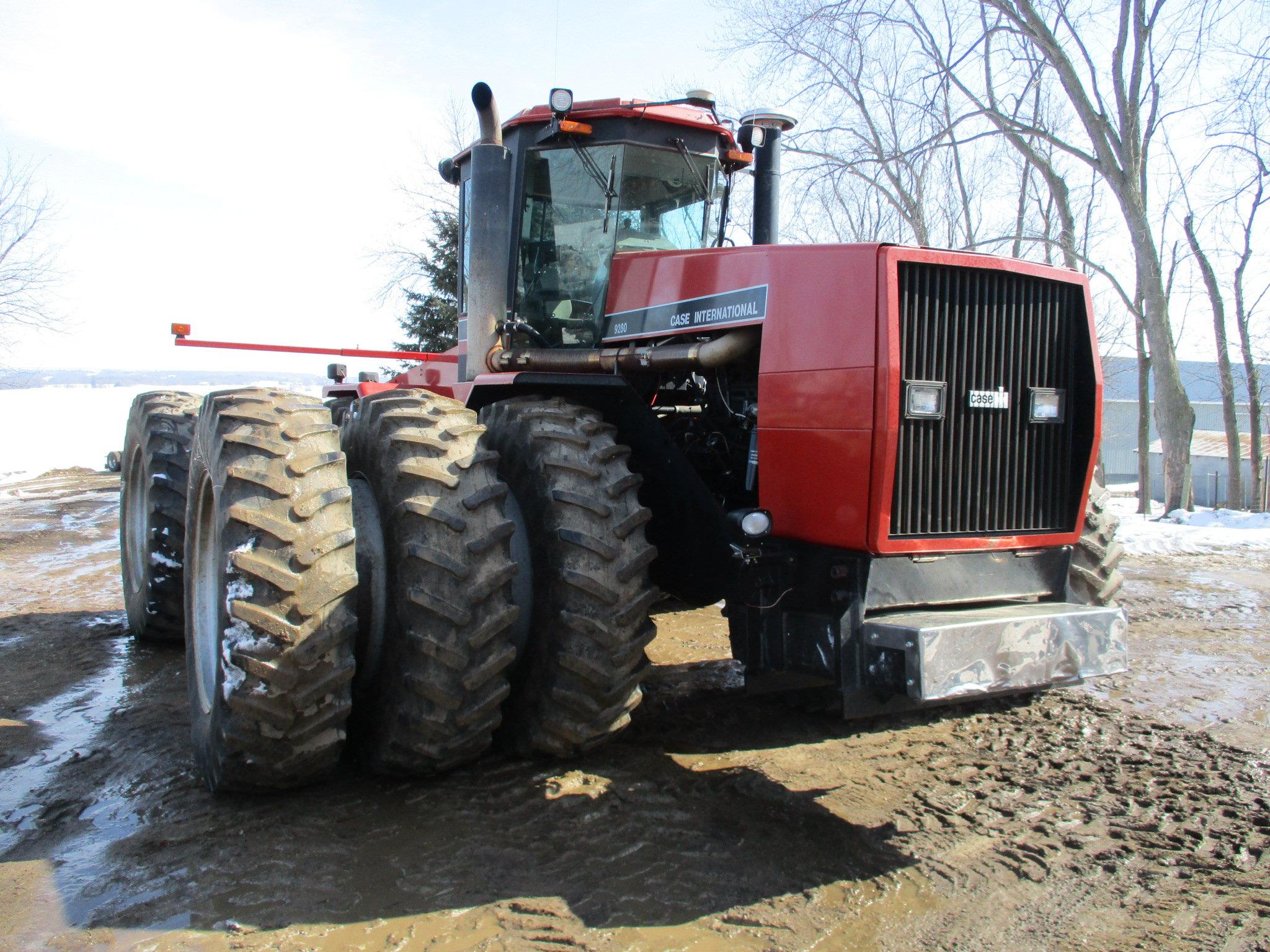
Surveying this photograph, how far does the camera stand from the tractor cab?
487 cm

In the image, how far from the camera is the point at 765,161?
5219mm

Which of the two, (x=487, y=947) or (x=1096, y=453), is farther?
(x=1096, y=453)

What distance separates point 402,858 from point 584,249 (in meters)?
3.10

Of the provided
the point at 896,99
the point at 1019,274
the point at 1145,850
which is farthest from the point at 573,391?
A: the point at 896,99

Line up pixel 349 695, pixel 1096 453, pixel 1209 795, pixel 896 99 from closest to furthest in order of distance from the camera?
pixel 349 695 < pixel 1209 795 < pixel 1096 453 < pixel 896 99

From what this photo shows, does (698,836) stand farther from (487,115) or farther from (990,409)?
(487,115)

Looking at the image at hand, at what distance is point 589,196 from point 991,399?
91.4 inches

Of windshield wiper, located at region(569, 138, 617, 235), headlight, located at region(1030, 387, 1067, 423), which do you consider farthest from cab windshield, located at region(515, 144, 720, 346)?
headlight, located at region(1030, 387, 1067, 423)

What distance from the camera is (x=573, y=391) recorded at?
462cm

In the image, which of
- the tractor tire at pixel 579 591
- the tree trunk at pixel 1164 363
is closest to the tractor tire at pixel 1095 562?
the tractor tire at pixel 579 591

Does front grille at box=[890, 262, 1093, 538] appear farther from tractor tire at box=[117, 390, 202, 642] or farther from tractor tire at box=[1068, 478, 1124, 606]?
tractor tire at box=[117, 390, 202, 642]

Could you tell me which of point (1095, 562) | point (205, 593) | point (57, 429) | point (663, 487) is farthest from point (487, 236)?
point (57, 429)

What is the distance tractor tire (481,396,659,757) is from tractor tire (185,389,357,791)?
2.46ft

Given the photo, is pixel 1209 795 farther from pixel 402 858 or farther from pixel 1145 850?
pixel 402 858
